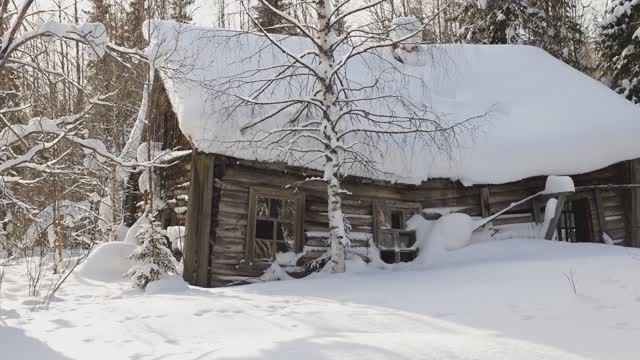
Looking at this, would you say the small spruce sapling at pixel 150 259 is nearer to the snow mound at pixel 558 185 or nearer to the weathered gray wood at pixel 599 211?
the snow mound at pixel 558 185

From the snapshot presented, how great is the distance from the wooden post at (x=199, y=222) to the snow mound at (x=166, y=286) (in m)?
1.06

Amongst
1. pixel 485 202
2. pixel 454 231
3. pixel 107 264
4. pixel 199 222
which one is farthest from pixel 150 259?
pixel 485 202

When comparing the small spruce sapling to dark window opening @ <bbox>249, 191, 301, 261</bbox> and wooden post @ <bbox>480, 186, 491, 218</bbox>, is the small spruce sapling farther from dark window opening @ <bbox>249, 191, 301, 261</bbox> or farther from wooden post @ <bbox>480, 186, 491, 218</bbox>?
wooden post @ <bbox>480, 186, 491, 218</bbox>

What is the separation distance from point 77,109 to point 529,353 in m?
13.0

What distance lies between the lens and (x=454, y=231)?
11.0 meters

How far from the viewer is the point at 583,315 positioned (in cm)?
501

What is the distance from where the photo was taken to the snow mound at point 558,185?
11329mm

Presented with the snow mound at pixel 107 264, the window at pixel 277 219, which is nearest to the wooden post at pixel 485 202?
the window at pixel 277 219

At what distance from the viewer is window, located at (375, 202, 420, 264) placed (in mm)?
11539

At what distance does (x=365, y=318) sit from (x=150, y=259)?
4471 millimetres

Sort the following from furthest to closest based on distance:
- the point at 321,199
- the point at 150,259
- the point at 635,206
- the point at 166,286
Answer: the point at 635,206
the point at 321,199
the point at 150,259
the point at 166,286

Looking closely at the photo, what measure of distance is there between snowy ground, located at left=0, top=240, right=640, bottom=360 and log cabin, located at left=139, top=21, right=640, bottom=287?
1.94m

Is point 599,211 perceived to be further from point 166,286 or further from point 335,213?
point 166,286

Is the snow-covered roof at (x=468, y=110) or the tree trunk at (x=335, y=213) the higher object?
the snow-covered roof at (x=468, y=110)
